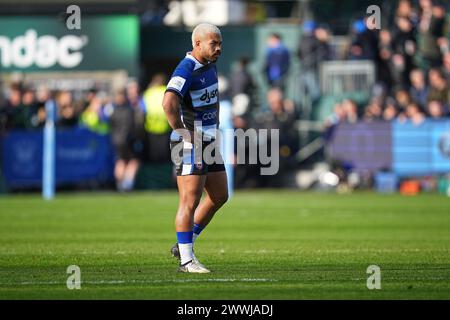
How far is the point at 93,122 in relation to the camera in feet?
93.2

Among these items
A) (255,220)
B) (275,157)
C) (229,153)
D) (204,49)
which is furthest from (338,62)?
(204,49)

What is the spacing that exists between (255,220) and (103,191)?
9838mm

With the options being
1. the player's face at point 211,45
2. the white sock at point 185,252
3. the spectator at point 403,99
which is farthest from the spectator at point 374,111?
the white sock at point 185,252

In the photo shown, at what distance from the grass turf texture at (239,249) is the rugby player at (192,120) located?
40 centimetres

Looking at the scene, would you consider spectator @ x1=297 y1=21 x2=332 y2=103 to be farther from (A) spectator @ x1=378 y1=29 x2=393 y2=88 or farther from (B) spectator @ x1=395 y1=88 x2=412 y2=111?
(B) spectator @ x1=395 y1=88 x2=412 y2=111

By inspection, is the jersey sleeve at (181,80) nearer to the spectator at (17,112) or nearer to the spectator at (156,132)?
the spectator at (156,132)

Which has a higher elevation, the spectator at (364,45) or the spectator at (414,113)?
the spectator at (364,45)

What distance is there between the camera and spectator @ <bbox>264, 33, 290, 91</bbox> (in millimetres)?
29391

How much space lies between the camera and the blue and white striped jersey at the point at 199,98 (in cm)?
1077

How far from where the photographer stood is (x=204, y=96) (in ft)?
35.8

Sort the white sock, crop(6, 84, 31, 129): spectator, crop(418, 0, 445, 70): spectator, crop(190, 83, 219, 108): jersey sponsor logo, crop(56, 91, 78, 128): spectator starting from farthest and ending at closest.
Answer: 1. crop(418, 0, 445, 70): spectator
2. crop(56, 91, 78, 128): spectator
3. crop(6, 84, 31, 129): spectator
4. crop(190, 83, 219, 108): jersey sponsor logo
5. the white sock

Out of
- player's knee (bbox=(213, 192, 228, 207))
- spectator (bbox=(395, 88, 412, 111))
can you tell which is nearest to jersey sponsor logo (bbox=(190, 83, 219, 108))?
player's knee (bbox=(213, 192, 228, 207))

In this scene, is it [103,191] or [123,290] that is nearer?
[123,290]

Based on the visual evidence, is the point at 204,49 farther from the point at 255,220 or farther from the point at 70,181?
the point at 70,181
